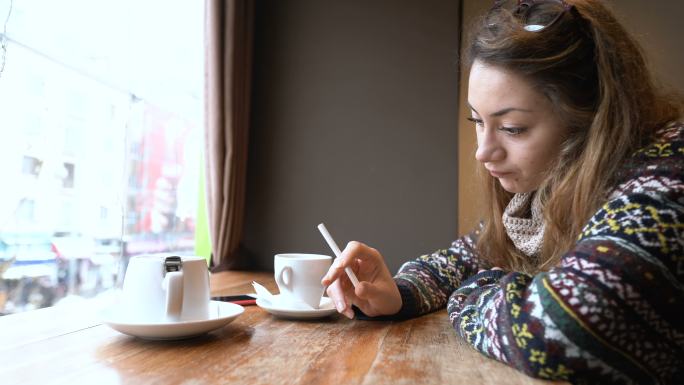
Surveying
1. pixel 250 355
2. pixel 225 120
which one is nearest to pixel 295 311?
pixel 250 355

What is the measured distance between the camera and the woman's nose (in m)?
0.90

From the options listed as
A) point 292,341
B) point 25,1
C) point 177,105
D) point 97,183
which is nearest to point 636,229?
point 292,341

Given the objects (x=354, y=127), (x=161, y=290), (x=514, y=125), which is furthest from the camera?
(x=354, y=127)

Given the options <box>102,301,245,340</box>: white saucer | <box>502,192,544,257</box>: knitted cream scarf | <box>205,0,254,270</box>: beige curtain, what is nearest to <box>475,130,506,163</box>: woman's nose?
<box>502,192,544,257</box>: knitted cream scarf

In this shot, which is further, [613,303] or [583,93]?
[583,93]

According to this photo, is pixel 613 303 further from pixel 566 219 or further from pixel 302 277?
pixel 302 277

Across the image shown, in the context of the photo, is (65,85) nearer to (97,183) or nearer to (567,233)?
(97,183)

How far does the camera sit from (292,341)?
0.73 metres

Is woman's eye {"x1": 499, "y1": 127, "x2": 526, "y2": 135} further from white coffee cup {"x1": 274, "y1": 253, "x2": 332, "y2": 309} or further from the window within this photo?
the window

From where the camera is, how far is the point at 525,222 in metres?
1.04

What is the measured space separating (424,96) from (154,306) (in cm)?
151

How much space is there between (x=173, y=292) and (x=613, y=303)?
54 centimetres

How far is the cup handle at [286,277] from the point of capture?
908 mm

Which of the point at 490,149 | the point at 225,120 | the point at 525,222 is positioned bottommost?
the point at 525,222
